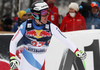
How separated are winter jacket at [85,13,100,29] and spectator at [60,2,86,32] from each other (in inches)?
10.4

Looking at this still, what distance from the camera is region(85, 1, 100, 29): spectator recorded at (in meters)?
5.65

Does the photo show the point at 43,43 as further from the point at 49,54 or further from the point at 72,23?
the point at 72,23

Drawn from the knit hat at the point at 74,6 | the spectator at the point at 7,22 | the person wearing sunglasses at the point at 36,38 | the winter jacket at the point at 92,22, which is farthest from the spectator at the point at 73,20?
the person wearing sunglasses at the point at 36,38

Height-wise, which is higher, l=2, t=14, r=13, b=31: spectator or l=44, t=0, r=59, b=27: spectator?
l=44, t=0, r=59, b=27: spectator

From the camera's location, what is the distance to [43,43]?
3744mm

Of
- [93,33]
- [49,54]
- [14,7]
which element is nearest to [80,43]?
[93,33]

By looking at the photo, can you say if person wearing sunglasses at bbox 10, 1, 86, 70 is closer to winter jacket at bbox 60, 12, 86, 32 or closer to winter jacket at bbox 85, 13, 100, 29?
winter jacket at bbox 60, 12, 86, 32

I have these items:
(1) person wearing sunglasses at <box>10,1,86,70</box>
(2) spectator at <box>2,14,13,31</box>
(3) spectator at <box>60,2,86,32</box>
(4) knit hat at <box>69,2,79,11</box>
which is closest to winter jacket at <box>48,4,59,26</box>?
(3) spectator at <box>60,2,86,32</box>

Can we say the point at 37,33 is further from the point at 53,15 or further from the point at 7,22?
the point at 7,22

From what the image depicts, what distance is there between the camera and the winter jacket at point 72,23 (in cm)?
541

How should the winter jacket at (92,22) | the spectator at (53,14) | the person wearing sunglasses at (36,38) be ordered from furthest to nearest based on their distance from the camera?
the spectator at (53,14), the winter jacket at (92,22), the person wearing sunglasses at (36,38)

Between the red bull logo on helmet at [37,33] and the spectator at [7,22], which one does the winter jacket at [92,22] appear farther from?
the red bull logo on helmet at [37,33]

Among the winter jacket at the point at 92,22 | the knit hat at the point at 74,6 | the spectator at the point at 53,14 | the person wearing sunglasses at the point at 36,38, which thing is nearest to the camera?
the person wearing sunglasses at the point at 36,38

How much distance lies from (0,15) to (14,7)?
43 cm
